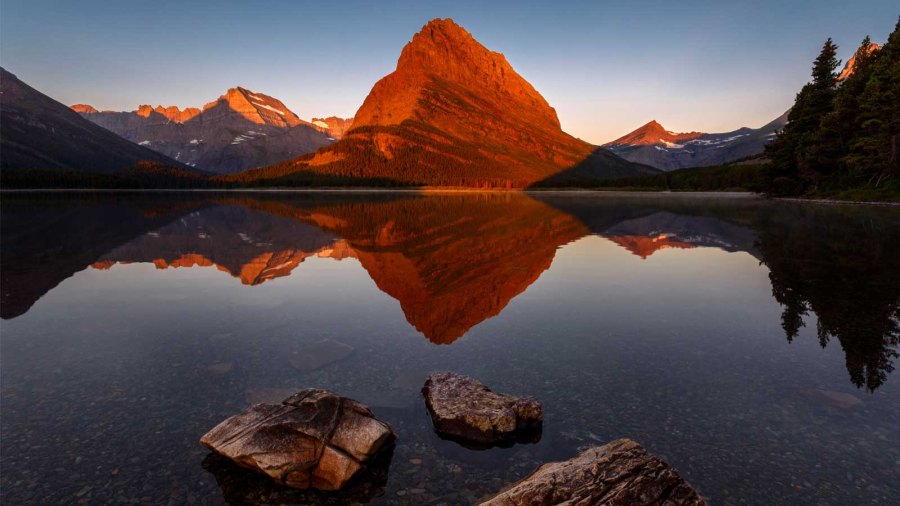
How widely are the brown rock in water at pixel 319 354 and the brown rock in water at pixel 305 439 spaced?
441cm

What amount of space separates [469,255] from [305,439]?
26273 millimetres

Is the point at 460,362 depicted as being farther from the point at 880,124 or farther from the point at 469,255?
the point at 880,124

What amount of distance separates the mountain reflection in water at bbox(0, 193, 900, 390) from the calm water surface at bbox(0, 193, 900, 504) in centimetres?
27

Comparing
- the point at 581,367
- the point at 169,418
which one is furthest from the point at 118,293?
the point at 581,367

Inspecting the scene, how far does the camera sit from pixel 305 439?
9.30m

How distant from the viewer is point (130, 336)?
17.4 m

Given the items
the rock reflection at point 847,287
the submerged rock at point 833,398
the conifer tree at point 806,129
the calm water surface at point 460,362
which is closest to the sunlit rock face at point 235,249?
the calm water surface at point 460,362

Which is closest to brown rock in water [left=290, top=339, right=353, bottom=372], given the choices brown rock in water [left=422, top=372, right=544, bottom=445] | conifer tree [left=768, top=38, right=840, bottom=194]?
brown rock in water [left=422, top=372, right=544, bottom=445]

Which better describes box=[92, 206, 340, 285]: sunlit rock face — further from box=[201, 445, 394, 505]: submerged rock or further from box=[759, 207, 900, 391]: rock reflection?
box=[759, 207, 900, 391]: rock reflection

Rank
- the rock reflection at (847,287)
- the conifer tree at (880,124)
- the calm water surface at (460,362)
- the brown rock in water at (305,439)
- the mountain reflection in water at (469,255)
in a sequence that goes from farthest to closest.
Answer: the conifer tree at (880,124)
the mountain reflection in water at (469,255)
the rock reflection at (847,287)
the calm water surface at (460,362)
the brown rock in water at (305,439)

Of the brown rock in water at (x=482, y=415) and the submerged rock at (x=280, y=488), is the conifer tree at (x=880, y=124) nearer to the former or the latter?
the brown rock in water at (x=482, y=415)

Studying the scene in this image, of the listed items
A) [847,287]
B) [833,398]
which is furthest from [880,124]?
[833,398]

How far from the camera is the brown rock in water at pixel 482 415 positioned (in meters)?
10.6

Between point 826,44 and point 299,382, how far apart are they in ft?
436
